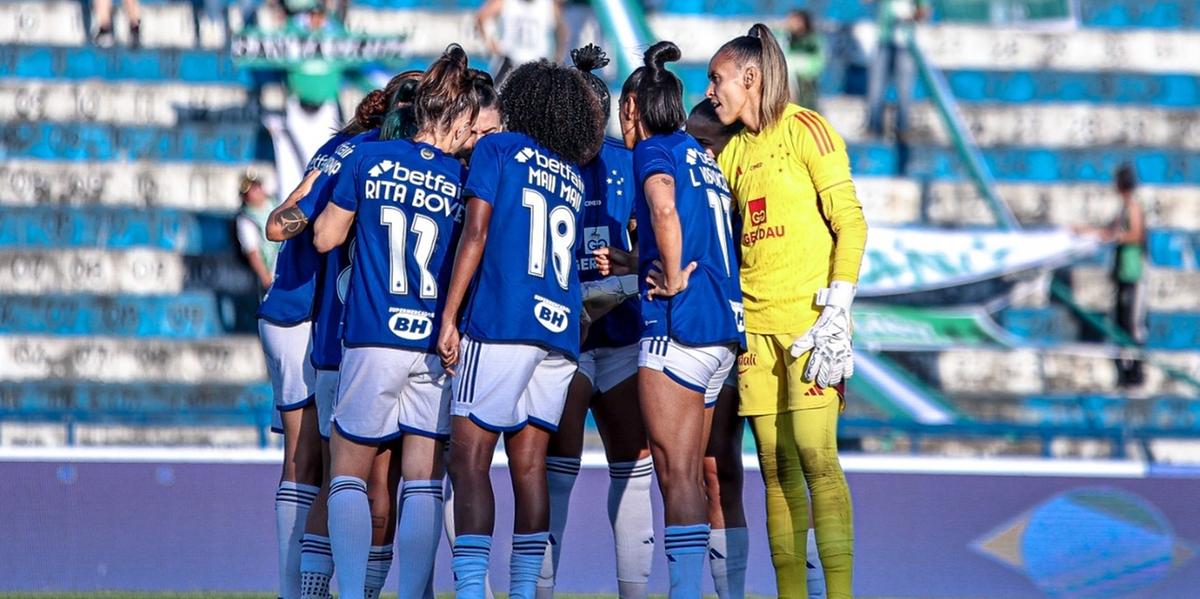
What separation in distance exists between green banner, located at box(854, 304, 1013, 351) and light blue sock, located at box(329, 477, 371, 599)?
615 centimetres

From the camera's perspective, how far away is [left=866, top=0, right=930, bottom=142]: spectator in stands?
11.8 meters

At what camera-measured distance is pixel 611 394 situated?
5.44m

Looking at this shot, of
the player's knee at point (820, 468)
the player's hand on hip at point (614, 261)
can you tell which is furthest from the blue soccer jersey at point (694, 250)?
the player's knee at point (820, 468)

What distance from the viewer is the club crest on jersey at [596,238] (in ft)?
17.8

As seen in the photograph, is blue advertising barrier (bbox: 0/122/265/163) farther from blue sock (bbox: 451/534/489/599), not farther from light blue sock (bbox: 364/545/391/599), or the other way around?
blue sock (bbox: 451/534/489/599)

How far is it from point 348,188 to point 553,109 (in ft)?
2.38

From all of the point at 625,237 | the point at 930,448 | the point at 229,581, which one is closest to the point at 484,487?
the point at 625,237

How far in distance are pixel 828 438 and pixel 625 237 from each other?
1048 millimetres

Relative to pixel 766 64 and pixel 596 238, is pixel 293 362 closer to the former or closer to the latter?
pixel 596 238

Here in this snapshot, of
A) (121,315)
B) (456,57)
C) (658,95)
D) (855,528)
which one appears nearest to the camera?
(456,57)

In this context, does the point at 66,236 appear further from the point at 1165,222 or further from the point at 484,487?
the point at 1165,222

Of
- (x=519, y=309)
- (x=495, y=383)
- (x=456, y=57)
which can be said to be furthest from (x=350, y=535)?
(x=456, y=57)

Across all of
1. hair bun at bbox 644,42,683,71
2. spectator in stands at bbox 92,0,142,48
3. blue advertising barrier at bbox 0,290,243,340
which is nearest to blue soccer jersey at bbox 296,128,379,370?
hair bun at bbox 644,42,683,71

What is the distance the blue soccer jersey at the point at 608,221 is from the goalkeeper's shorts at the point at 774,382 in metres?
0.43
